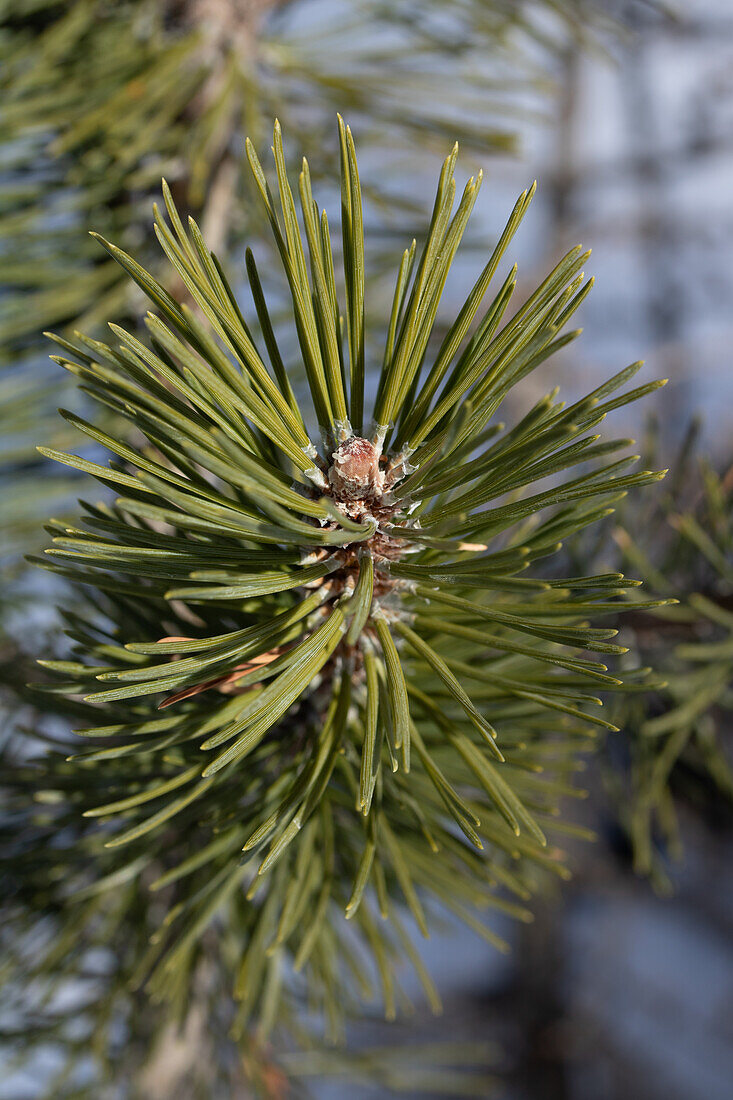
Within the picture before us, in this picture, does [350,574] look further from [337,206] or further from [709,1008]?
[709,1008]

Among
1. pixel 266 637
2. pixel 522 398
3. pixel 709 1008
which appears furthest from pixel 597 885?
pixel 266 637

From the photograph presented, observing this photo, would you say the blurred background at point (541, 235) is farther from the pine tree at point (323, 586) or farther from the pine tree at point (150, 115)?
the pine tree at point (323, 586)

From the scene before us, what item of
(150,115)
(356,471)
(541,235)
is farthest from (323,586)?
(541,235)

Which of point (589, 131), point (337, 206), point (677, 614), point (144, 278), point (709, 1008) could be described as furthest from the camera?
point (589, 131)

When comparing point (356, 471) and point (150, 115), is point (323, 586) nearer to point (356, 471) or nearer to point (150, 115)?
point (356, 471)

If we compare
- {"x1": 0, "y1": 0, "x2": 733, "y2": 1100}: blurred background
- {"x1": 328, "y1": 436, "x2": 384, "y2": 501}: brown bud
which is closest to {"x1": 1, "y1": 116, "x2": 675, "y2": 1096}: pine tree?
{"x1": 328, "y1": 436, "x2": 384, "y2": 501}: brown bud

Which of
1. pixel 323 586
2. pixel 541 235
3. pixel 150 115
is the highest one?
pixel 541 235
